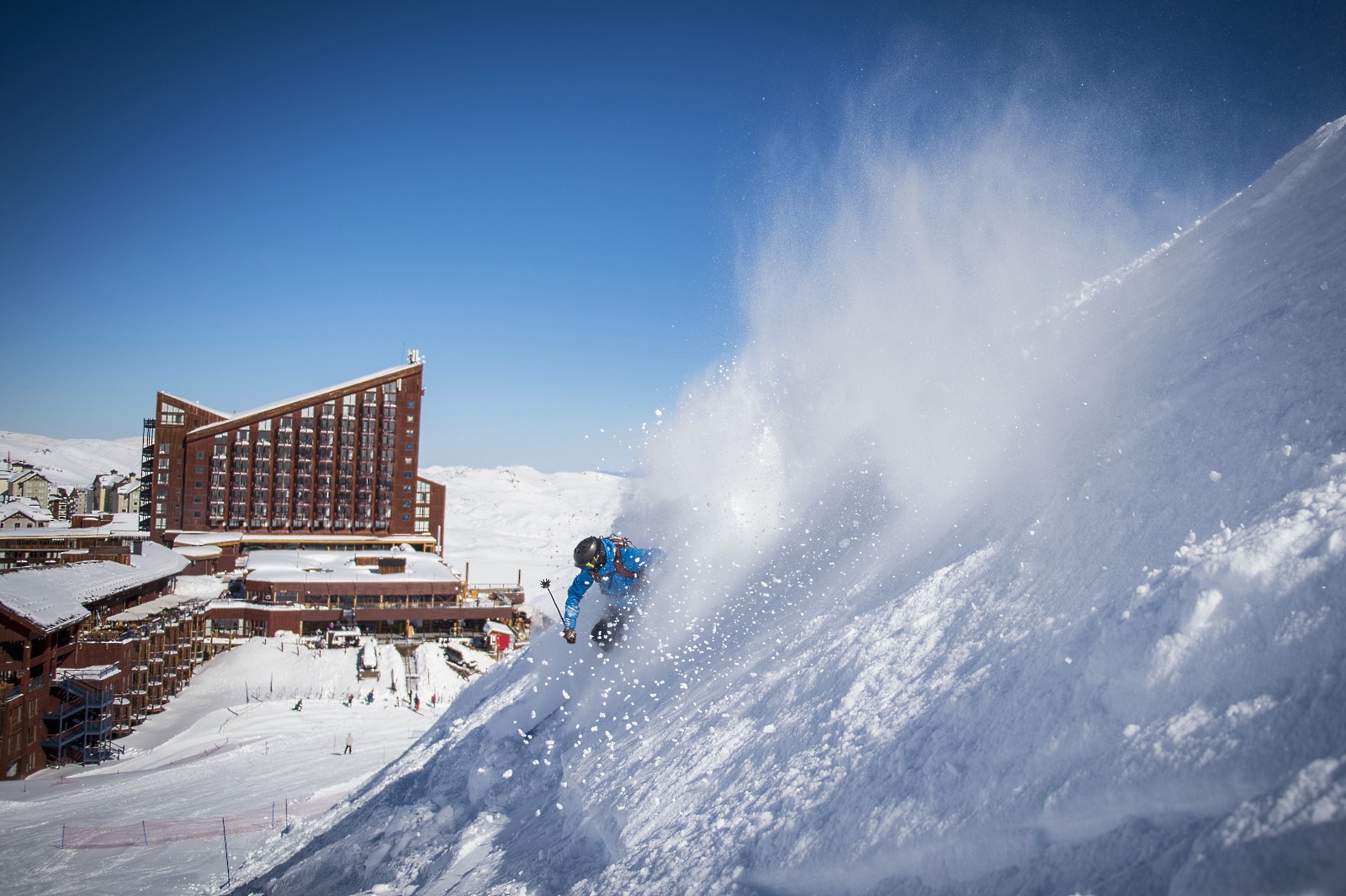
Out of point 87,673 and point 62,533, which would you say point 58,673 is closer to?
point 87,673

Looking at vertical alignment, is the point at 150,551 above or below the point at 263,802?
above

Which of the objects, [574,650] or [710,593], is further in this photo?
[574,650]

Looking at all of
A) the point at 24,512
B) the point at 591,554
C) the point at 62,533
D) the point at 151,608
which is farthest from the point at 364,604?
the point at 24,512

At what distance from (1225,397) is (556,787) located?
25.4 ft

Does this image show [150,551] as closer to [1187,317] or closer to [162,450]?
[162,450]

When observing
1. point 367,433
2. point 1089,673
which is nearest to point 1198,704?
point 1089,673

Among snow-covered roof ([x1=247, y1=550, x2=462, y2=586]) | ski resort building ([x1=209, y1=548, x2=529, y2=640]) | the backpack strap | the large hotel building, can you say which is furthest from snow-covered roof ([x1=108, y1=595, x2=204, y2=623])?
the backpack strap

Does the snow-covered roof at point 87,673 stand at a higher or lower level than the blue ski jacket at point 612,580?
lower

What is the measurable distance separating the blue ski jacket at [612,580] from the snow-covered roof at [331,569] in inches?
1921

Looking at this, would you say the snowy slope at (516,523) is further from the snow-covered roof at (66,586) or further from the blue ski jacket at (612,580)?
the blue ski jacket at (612,580)

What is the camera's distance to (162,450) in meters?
68.6

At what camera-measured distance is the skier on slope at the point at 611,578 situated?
9.95m

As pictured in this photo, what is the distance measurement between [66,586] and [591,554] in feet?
110

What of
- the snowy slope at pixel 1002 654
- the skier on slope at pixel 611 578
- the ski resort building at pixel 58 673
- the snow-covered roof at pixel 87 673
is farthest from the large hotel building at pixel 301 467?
the skier on slope at pixel 611 578
